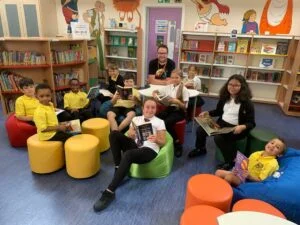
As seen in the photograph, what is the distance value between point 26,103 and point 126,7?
4.19m

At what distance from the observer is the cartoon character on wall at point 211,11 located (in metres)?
5.44

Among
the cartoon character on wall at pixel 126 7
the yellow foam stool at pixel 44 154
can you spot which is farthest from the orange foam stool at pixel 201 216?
the cartoon character on wall at pixel 126 7

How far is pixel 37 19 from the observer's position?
6.27 meters

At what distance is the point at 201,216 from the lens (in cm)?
158

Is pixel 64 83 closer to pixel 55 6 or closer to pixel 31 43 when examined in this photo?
pixel 31 43

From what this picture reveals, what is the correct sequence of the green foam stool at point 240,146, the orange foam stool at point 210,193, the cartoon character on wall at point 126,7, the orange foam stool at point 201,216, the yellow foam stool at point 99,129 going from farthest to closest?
the cartoon character on wall at point 126,7
the yellow foam stool at point 99,129
the green foam stool at point 240,146
the orange foam stool at point 210,193
the orange foam stool at point 201,216

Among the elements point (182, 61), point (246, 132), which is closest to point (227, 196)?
point (246, 132)

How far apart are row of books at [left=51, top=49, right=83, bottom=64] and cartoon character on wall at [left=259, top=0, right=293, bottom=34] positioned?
13.8 feet

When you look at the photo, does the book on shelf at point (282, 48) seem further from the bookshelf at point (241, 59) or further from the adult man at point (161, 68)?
the adult man at point (161, 68)

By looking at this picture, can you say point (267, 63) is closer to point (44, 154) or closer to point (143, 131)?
point (143, 131)

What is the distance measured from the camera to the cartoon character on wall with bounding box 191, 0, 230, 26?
17.9ft

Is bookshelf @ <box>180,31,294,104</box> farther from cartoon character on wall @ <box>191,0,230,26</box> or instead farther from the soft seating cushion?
the soft seating cushion

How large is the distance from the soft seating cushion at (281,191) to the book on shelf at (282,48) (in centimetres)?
403

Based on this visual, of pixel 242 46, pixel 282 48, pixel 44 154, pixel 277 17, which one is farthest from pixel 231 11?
pixel 44 154
